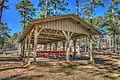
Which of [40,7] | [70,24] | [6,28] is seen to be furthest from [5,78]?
[6,28]

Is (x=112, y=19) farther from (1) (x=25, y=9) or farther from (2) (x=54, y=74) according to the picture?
(2) (x=54, y=74)

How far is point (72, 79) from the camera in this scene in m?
8.30

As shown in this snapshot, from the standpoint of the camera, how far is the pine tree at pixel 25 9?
30.5 meters

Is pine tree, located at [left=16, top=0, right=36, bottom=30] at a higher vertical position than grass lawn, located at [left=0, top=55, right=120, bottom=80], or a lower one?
higher

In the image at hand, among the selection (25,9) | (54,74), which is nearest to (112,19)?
(25,9)

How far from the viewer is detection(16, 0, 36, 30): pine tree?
100 feet

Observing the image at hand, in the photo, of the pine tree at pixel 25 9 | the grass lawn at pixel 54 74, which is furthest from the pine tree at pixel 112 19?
the grass lawn at pixel 54 74

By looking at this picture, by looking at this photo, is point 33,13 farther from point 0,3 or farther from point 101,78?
point 101,78

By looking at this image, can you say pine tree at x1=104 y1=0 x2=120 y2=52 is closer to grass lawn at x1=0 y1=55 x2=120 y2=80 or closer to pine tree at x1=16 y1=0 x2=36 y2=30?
pine tree at x1=16 y1=0 x2=36 y2=30

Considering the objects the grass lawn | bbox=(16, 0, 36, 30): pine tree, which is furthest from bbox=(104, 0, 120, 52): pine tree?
the grass lawn

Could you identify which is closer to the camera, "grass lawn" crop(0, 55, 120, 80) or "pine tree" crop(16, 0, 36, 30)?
"grass lawn" crop(0, 55, 120, 80)

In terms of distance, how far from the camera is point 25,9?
103ft

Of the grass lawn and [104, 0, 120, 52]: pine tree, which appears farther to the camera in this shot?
[104, 0, 120, 52]: pine tree

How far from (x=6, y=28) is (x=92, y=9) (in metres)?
40.0
